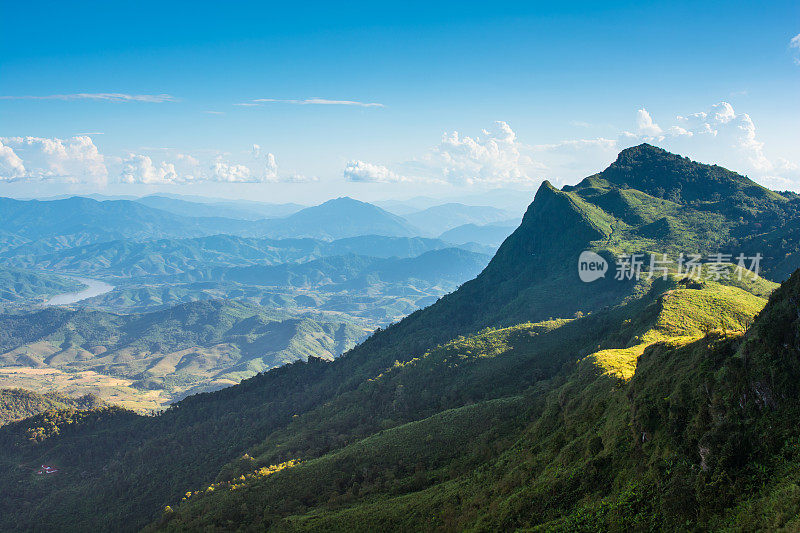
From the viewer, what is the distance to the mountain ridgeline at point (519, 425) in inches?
1195

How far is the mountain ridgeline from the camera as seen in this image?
30.3 metres

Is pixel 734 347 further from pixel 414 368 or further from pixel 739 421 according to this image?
pixel 414 368

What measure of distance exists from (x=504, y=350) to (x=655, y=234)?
106600 millimetres

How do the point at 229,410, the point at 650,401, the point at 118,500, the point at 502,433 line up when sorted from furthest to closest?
1. the point at 229,410
2. the point at 118,500
3. the point at 502,433
4. the point at 650,401

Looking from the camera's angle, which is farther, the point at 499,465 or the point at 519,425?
the point at 519,425

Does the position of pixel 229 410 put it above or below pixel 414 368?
below

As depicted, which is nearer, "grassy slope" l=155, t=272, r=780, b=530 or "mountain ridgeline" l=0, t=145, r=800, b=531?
"mountain ridgeline" l=0, t=145, r=800, b=531

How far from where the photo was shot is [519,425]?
68.7 metres

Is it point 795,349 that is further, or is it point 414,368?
point 414,368

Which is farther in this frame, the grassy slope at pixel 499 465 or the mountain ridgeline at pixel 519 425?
the grassy slope at pixel 499 465

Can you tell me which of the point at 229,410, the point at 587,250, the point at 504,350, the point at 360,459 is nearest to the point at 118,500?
the point at 229,410

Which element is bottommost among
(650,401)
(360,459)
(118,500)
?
(118,500)

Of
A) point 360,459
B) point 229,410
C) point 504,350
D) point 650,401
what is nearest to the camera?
point 650,401

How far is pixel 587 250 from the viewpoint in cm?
16888
